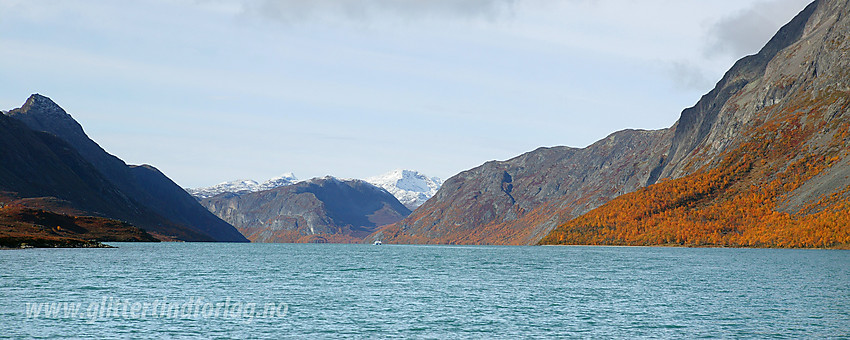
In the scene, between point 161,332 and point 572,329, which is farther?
point 572,329

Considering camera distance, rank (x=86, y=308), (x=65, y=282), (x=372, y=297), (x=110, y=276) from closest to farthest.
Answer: (x=86, y=308) → (x=372, y=297) → (x=65, y=282) → (x=110, y=276)

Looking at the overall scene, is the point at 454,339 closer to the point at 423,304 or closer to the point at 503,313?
the point at 503,313

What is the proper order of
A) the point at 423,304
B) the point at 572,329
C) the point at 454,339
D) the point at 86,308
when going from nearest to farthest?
the point at 454,339 → the point at 572,329 → the point at 86,308 → the point at 423,304

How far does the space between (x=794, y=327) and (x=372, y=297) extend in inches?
1698

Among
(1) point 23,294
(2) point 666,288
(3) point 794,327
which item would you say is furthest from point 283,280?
(3) point 794,327

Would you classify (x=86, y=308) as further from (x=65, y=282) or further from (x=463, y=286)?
(x=463, y=286)

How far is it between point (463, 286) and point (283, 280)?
28481 millimetres

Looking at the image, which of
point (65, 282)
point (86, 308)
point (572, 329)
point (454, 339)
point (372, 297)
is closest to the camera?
point (454, 339)

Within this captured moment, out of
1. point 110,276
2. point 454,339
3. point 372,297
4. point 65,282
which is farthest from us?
point 110,276

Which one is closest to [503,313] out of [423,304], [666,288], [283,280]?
[423,304]

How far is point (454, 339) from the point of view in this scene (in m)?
50.7

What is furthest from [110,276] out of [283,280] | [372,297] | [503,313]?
[503,313]

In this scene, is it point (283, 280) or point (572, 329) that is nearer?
point (572, 329)

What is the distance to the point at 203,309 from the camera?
6500 cm
